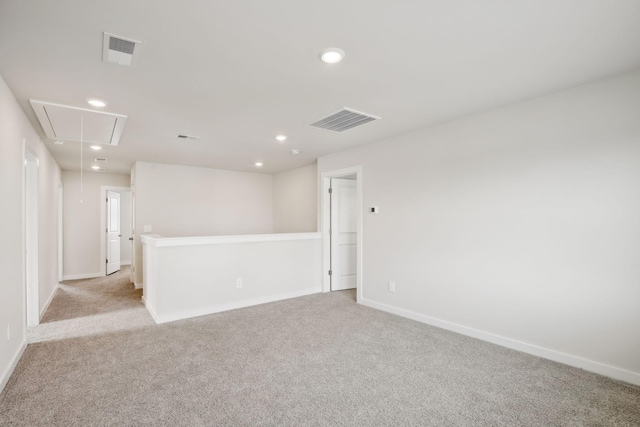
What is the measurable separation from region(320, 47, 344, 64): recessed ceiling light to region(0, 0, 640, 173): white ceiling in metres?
0.05

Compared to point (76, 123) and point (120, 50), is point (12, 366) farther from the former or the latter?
point (120, 50)

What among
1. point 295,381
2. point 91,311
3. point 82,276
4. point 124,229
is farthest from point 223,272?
point 124,229

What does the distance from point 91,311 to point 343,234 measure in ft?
13.1

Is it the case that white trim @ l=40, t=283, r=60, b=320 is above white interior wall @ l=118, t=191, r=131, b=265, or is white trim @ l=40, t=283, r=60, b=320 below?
below

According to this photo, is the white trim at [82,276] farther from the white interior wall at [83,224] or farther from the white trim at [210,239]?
the white trim at [210,239]

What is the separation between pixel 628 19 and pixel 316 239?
172 inches

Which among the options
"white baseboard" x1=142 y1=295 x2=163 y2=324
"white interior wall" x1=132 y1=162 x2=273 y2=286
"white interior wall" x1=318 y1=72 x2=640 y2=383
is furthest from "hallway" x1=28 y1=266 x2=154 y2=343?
"white interior wall" x1=318 y1=72 x2=640 y2=383

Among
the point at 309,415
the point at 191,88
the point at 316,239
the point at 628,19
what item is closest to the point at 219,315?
the point at 316,239

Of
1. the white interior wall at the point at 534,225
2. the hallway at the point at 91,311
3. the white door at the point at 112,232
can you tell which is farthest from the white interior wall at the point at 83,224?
the white interior wall at the point at 534,225

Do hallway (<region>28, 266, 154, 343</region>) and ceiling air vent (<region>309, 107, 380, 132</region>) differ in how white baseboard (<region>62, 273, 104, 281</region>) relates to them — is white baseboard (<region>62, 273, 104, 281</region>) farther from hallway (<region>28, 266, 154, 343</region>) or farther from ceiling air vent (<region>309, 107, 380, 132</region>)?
ceiling air vent (<region>309, 107, 380, 132</region>)

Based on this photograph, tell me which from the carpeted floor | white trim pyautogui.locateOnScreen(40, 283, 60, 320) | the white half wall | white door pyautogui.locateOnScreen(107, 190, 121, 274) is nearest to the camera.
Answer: the carpeted floor

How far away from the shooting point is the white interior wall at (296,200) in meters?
6.10

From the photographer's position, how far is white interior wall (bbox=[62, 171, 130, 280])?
21.8ft

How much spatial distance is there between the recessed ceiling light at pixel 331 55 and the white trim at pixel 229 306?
3508 mm
